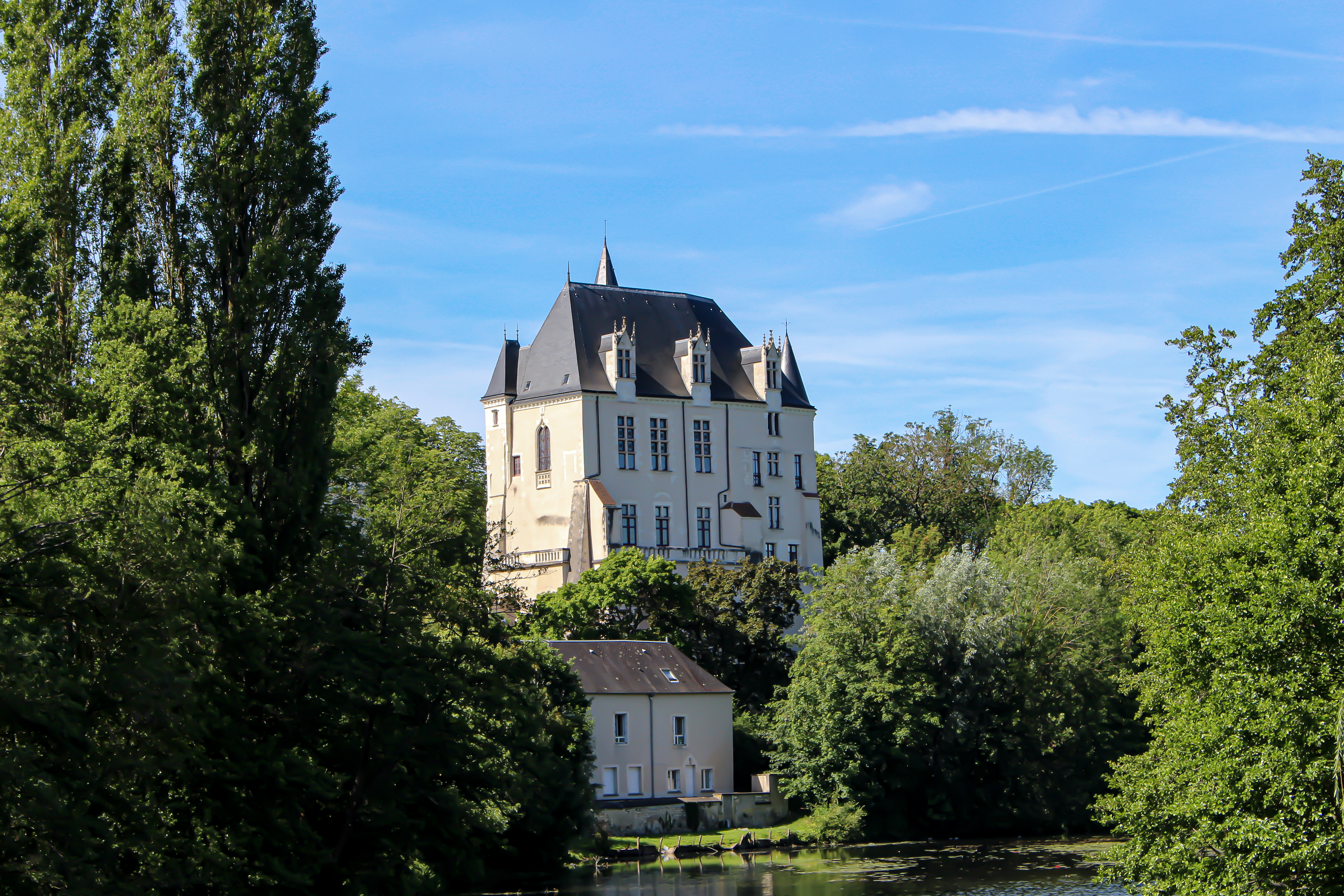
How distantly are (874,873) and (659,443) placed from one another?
36.1 m

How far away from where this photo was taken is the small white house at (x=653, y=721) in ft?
174

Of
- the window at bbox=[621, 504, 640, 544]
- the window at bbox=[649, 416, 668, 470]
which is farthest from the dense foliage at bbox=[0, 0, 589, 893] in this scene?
the window at bbox=[649, 416, 668, 470]

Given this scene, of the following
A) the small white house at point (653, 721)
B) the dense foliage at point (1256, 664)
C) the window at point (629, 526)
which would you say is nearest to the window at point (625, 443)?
the window at point (629, 526)

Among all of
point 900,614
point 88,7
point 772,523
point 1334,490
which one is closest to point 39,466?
point 88,7

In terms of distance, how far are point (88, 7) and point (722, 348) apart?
5877cm

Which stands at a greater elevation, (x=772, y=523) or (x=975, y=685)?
(x=772, y=523)

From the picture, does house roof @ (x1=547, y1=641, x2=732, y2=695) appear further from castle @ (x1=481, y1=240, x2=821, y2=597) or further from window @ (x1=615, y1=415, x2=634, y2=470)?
window @ (x1=615, y1=415, x2=634, y2=470)

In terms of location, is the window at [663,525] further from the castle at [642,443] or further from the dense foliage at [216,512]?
the dense foliage at [216,512]

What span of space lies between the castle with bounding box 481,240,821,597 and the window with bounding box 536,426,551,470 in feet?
0.25

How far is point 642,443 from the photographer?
73.6 metres

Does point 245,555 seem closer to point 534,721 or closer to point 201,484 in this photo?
point 201,484

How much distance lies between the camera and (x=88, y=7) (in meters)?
21.2

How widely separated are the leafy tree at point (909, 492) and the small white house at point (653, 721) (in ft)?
86.3

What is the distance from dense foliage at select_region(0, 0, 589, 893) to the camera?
1548cm
